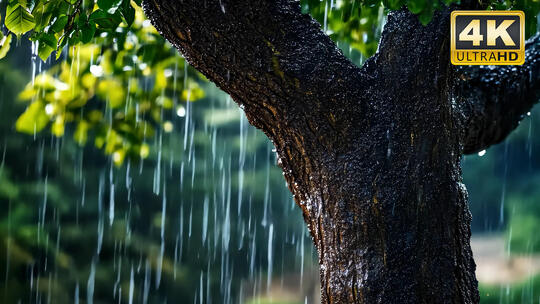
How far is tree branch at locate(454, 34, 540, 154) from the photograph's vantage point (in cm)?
160

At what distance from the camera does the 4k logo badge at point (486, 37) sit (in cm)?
132

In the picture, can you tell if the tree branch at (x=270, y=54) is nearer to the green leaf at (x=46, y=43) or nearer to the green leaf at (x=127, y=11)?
the green leaf at (x=127, y=11)

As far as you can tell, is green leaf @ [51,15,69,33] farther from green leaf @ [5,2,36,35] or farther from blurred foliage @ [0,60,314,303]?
blurred foliage @ [0,60,314,303]

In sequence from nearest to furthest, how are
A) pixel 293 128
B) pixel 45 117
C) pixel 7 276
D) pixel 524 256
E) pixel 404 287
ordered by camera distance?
1. pixel 404 287
2. pixel 293 128
3. pixel 45 117
4. pixel 7 276
5. pixel 524 256

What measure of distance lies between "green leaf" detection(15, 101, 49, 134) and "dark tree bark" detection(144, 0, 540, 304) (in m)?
1.67

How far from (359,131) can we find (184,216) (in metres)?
4.01

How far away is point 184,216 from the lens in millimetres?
5117

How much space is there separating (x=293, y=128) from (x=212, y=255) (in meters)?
4.12

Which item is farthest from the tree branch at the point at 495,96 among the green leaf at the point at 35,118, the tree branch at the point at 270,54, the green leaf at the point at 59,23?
the green leaf at the point at 35,118

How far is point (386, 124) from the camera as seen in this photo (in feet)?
4.10

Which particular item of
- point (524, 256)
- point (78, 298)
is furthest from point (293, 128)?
point (524, 256)

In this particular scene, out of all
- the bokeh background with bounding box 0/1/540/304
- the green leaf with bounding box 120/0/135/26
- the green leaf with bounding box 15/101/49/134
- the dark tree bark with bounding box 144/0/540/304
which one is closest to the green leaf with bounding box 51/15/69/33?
the green leaf with bounding box 120/0/135/26

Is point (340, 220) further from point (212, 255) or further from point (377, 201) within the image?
point (212, 255)

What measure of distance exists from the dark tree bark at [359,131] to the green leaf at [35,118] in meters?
1.67
